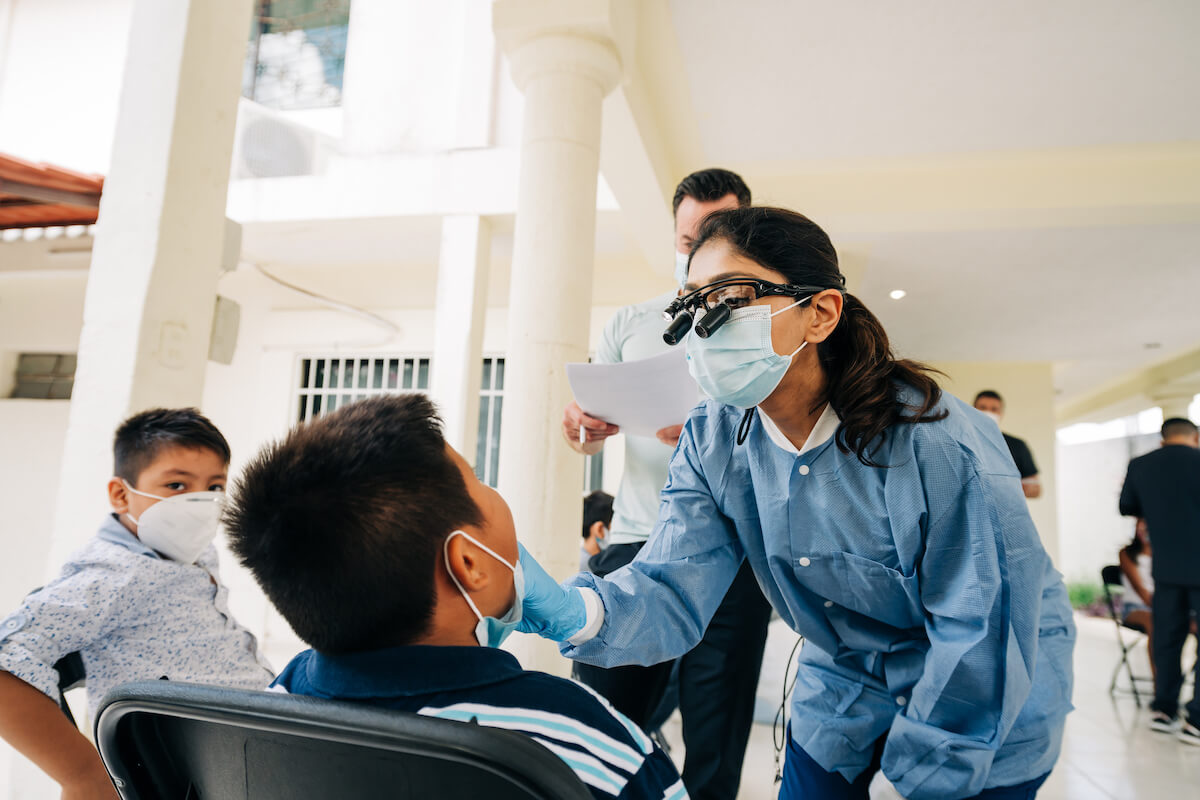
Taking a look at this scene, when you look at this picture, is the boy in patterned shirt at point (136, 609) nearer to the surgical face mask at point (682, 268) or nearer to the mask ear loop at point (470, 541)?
the mask ear loop at point (470, 541)

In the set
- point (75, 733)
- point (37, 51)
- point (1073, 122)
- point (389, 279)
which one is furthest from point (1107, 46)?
point (37, 51)

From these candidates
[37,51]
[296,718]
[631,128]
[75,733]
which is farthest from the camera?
[37,51]

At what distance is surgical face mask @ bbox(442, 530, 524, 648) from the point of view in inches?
30.5

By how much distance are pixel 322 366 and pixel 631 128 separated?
4138 mm

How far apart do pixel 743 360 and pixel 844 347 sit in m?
0.18

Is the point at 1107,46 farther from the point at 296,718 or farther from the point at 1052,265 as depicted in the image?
the point at 296,718

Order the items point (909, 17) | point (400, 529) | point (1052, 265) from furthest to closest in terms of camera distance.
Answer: point (1052, 265) < point (909, 17) < point (400, 529)

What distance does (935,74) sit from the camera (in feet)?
13.2

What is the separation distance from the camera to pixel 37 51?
6828mm

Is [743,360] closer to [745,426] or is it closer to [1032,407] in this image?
[745,426]

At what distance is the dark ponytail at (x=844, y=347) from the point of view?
1.12 meters

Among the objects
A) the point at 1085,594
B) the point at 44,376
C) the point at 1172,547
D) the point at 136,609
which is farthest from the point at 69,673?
the point at 1085,594

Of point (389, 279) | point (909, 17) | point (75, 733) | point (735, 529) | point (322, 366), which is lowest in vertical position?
point (75, 733)

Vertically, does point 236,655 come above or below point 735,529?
below
